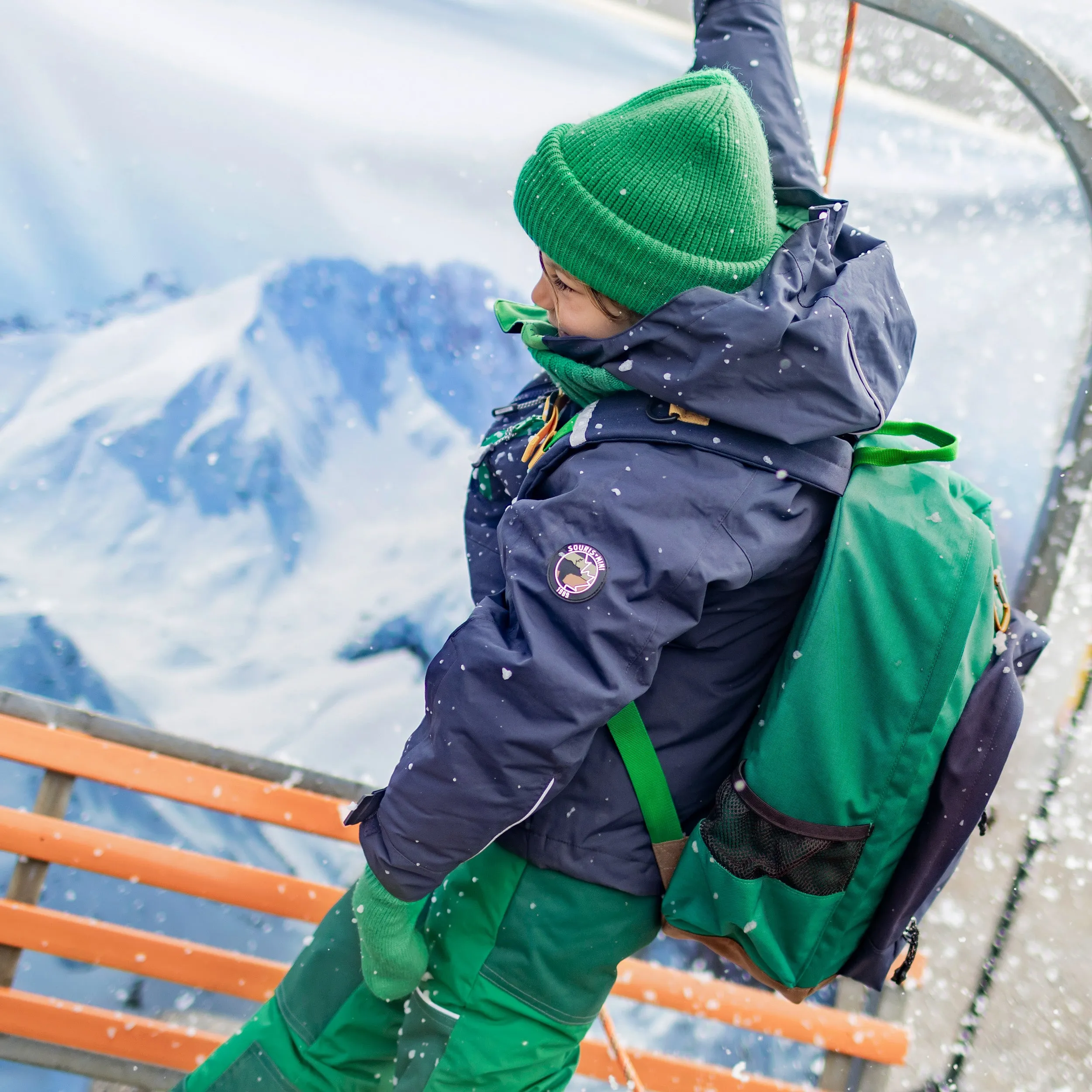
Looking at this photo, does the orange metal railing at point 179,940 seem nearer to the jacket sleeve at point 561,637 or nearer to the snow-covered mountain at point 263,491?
the snow-covered mountain at point 263,491

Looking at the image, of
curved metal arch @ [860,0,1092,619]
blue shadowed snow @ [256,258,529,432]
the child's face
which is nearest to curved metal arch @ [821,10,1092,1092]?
curved metal arch @ [860,0,1092,619]

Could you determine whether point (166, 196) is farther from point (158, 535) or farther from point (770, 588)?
point (770, 588)

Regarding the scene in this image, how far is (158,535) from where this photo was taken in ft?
7.32

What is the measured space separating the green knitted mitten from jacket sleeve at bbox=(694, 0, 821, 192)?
3.64 feet

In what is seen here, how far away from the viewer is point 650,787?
3.89 feet

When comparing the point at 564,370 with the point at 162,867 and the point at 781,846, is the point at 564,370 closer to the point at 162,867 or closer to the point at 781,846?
the point at 781,846

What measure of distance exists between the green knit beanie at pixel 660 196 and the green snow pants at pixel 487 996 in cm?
75

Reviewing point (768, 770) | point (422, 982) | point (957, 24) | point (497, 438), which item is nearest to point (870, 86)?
point (957, 24)

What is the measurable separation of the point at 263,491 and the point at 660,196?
4.95ft

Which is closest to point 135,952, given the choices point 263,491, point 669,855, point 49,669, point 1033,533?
point 49,669

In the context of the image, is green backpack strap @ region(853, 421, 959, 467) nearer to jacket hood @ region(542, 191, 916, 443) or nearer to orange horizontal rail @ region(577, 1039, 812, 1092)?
jacket hood @ region(542, 191, 916, 443)

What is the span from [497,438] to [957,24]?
4.15 feet

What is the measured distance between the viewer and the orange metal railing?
1.93 m

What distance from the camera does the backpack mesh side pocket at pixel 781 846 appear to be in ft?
3.71
